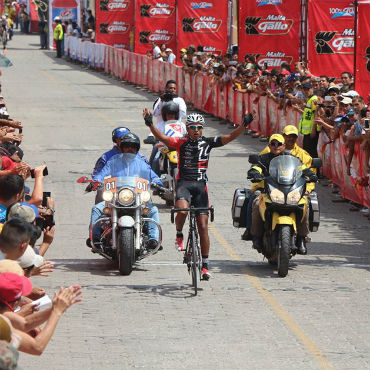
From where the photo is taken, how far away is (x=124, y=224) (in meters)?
13.9

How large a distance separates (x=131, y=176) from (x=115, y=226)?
30.7 inches

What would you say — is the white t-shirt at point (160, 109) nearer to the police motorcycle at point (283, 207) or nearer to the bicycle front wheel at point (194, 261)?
the police motorcycle at point (283, 207)

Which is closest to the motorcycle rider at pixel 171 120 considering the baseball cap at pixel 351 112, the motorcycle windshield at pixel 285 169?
the baseball cap at pixel 351 112

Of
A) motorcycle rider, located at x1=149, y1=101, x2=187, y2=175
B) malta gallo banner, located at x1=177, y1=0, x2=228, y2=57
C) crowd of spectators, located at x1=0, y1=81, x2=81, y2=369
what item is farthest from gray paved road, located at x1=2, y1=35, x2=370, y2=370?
malta gallo banner, located at x1=177, y1=0, x2=228, y2=57

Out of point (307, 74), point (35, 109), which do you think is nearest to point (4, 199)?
point (307, 74)

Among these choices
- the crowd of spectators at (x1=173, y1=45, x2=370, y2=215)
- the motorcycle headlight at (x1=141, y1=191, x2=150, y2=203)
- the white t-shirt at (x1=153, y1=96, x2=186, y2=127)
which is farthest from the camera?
the crowd of spectators at (x1=173, y1=45, x2=370, y2=215)

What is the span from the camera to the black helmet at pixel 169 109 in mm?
19234

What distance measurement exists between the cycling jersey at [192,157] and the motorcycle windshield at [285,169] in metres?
0.78

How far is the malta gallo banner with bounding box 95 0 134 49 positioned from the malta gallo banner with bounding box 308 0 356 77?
1995 centimetres

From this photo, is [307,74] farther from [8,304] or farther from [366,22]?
[8,304]

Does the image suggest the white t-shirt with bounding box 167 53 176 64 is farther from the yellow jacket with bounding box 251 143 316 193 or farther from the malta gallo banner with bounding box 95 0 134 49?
the yellow jacket with bounding box 251 143 316 193

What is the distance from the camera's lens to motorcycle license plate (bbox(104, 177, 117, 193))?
1436cm

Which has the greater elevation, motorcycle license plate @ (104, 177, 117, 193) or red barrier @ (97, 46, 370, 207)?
motorcycle license plate @ (104, 177, 117, 193)

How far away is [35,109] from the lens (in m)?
36.8
